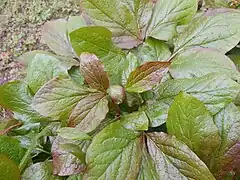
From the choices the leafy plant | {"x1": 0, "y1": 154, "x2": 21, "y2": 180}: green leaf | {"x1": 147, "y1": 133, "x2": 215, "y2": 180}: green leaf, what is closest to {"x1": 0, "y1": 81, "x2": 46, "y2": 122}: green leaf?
the leafy plant

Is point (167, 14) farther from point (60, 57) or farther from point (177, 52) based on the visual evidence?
point (60, 57)

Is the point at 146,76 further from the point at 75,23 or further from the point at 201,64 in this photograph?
the point at 75,23

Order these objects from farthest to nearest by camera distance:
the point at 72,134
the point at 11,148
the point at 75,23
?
the point at 75,23 < the point at 11,148 < the point at 72,134

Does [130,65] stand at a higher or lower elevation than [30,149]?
higher

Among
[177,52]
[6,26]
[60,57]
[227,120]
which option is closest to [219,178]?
[227,120]

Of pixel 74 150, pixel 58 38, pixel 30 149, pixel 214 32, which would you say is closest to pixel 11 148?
pixel 30 149

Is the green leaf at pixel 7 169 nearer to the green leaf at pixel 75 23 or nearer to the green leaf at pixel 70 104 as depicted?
the green leaf at pixel 70 104
